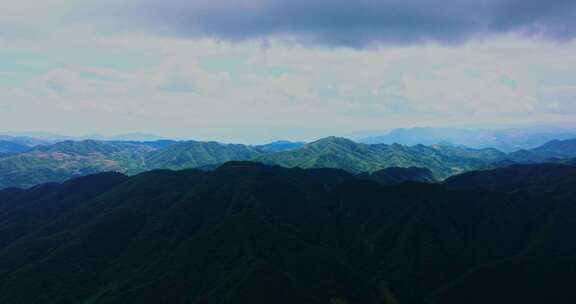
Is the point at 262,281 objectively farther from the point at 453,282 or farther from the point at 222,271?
the point at 453,282

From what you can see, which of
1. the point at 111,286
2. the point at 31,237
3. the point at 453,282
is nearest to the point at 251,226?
the point at 111,286

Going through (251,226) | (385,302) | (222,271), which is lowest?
(385,302)

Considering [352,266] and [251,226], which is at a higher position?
[251,226]

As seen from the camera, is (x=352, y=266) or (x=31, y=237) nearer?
(x=352, y=266)

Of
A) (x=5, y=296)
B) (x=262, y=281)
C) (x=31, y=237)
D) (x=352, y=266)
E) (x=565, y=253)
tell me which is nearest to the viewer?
(x=262, y=281)

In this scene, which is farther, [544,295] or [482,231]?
[482,231]

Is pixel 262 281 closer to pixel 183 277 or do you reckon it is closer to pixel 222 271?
pixel 222 271

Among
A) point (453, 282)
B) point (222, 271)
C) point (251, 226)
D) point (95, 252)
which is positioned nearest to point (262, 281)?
point (222, 271)

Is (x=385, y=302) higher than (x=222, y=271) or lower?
lower

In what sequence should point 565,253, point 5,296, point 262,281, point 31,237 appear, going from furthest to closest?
point 31,237, point 565,253, point 5,296, point 262,281
